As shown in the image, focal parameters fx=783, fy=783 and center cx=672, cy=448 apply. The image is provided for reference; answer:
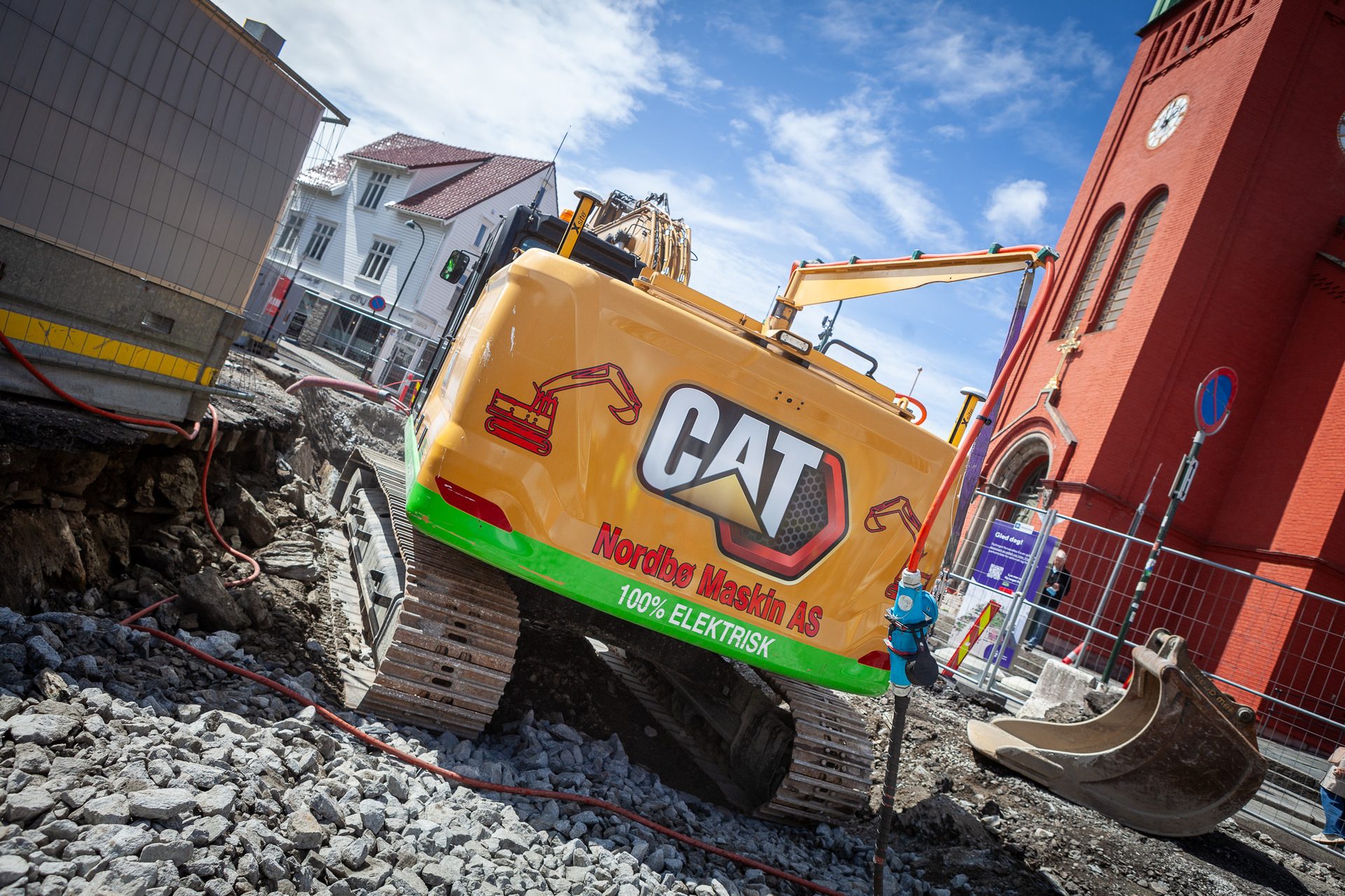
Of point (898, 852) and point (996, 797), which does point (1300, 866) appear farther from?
point (898, 852)

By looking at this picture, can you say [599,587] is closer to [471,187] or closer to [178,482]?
[178,482]

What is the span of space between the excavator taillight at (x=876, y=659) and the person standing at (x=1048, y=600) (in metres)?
5.96

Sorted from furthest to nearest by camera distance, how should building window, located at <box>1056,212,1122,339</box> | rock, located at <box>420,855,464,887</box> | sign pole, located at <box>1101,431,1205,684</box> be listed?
building window, located at <box>1056,212,1122,339</box> < sign pole, located at <box>1101,431,1205,684</box> < rock, located at <box>420,855,464,887</box>

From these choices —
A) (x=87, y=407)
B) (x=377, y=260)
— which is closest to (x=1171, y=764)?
(x=87, y=407)

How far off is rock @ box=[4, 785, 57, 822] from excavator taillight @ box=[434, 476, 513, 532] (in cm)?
171

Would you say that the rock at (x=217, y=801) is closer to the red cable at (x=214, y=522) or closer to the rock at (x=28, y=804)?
the rock at (x=28, y=804)

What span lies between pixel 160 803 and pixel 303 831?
43cm

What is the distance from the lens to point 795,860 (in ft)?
12.6

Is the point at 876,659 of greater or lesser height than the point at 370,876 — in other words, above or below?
above

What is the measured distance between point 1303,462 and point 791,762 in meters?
12.8

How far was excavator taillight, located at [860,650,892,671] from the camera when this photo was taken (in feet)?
14.1

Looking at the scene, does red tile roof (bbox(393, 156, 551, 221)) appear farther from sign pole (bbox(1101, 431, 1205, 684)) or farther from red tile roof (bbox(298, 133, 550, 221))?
sign pole (bbox(1101, 431, 1205, 684))

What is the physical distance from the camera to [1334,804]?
22.4 feet

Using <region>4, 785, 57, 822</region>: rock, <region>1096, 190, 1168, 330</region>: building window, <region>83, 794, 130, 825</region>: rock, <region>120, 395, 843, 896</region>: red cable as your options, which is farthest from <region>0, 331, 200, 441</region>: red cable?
<region>1096, 190, 1168, 330</region>: building window
